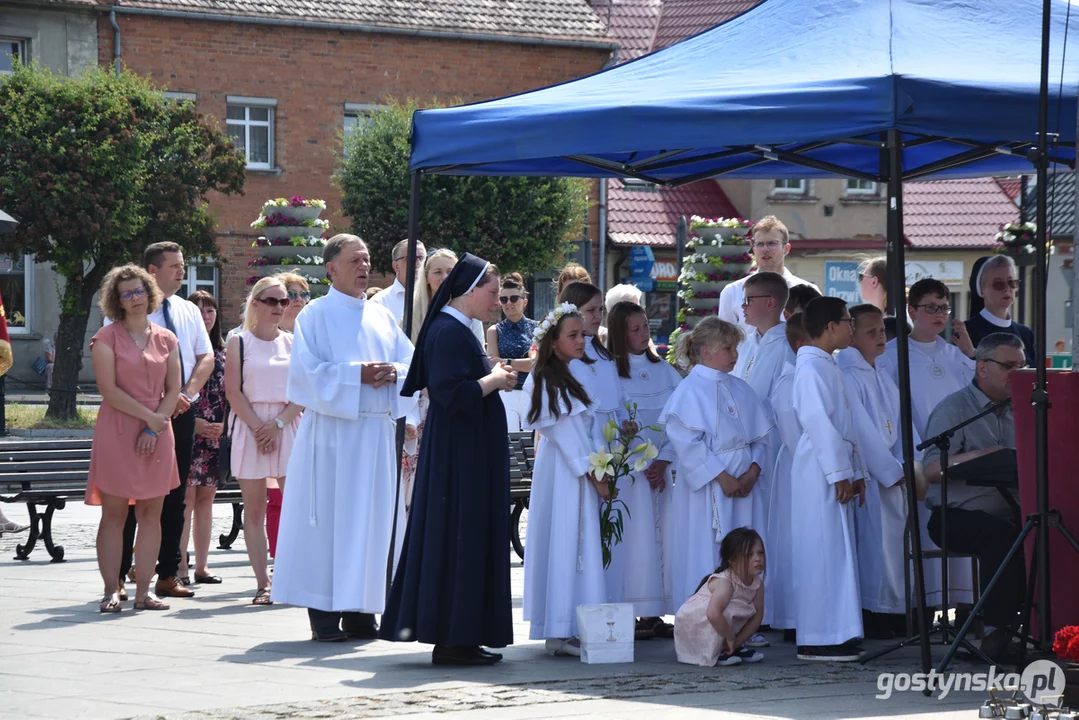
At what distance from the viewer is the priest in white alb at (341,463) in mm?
8633

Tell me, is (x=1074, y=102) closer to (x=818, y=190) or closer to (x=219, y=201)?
(x=219, y=201)

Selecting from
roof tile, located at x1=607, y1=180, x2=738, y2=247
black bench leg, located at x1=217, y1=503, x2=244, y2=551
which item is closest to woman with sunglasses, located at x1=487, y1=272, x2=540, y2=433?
black bench leg, located at x1=217, y1=503, x2=244, y2=551

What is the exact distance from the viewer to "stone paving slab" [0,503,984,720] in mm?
6578

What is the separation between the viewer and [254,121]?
36656 millimetres

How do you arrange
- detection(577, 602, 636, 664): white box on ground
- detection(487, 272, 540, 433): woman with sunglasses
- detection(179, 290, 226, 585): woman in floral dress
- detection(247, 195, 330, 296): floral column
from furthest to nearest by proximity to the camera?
detection(247, 195, 330, 296): floral column, detection(487, 272, 540, 433): woman with sunglasses, detection(179, 290, 226, 585): woman in floral dress, detection(577, 602, 636, 664): white box on ground

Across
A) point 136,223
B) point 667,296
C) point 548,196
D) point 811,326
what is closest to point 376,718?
point 811,326

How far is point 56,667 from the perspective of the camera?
7609mm

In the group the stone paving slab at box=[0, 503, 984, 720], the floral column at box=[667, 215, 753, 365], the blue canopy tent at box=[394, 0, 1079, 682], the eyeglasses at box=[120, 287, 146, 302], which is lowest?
the stone paving slab at box=[0, 503, 984, 720]

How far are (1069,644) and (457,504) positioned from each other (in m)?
2.99

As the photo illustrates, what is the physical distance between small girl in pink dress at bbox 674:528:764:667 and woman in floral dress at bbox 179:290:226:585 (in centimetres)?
405

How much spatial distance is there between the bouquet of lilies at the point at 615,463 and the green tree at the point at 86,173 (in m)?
21.8

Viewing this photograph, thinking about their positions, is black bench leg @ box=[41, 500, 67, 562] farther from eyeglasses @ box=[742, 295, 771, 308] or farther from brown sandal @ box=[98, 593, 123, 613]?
eyeglasses @ box=[742, 295, 771, 308]

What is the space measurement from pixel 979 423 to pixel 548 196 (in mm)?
26184

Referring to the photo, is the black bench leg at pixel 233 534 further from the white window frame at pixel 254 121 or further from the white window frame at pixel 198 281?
the white window frame at pixel 254 121
